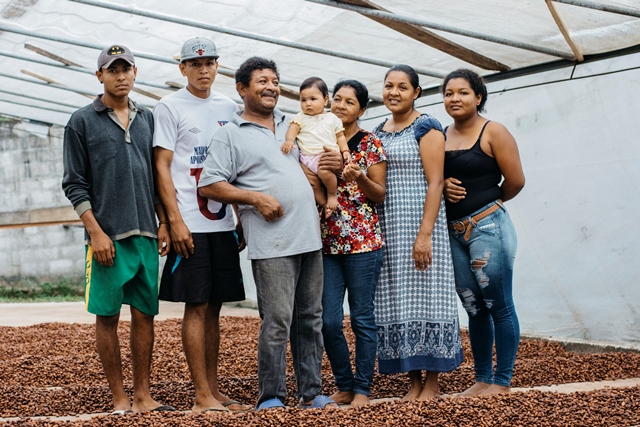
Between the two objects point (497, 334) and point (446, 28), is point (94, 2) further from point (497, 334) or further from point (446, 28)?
point (497, 334)

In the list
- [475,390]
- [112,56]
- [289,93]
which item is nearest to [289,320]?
[475,390]

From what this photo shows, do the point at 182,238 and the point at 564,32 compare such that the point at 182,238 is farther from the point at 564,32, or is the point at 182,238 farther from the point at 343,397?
the point at 564,32

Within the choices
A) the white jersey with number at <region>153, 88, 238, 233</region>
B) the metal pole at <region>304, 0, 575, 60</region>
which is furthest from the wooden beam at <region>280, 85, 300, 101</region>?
the white jersey with number at <region>153, 88, 238, 233</region>

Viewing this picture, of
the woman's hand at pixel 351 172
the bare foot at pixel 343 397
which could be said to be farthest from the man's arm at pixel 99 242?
the bare foot at pixel 343 397

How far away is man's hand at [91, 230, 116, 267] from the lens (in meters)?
3.45

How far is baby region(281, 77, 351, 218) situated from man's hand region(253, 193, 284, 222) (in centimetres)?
28

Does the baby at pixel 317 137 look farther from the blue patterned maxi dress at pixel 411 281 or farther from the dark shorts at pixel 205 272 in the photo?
the dark shorts at pixel 205 272

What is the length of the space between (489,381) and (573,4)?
2197mm

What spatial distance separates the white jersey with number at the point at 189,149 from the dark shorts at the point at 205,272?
0.06 m

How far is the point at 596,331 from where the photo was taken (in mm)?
5711

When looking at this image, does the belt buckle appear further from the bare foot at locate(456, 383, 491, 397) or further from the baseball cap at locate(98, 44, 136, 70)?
the baseball cap at locate(98, 44, 136, 70)

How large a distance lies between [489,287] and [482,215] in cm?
34

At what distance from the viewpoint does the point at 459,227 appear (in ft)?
12.6

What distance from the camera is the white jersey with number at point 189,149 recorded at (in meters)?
3.62
